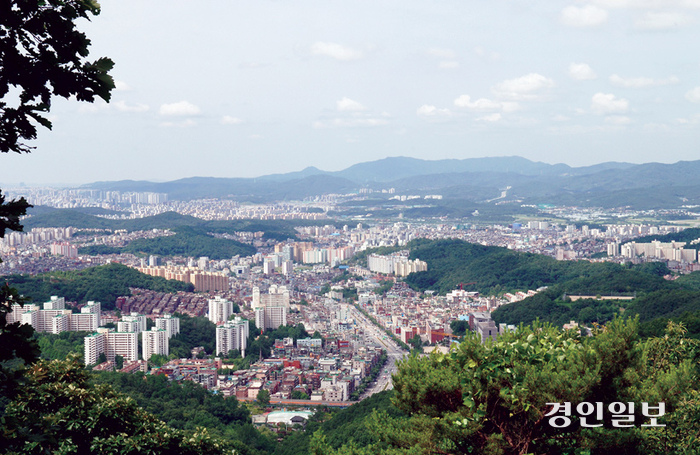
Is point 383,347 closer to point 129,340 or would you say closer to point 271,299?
point 271,299

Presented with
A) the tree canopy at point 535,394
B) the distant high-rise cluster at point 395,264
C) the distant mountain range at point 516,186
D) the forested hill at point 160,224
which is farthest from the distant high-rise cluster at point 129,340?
the distant mountain range at point 516,186

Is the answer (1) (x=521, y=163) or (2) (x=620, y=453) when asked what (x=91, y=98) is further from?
(1) (x=521, y=163)

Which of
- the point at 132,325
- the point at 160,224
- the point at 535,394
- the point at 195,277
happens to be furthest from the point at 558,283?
the point at 160,224

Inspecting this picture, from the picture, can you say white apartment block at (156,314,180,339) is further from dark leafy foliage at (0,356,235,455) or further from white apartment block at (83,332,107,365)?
dark leafy foliage at (0,356,235,455)

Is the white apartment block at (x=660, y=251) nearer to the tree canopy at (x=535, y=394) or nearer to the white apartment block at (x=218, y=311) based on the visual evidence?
the white apartment block at (x=218, y=311)

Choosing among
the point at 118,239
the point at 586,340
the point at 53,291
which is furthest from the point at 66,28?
the point at 118,239

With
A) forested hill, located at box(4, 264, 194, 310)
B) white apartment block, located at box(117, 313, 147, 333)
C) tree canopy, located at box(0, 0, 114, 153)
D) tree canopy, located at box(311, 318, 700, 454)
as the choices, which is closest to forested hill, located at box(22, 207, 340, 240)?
forested hill, located at box(4, 264, 194, 310)
